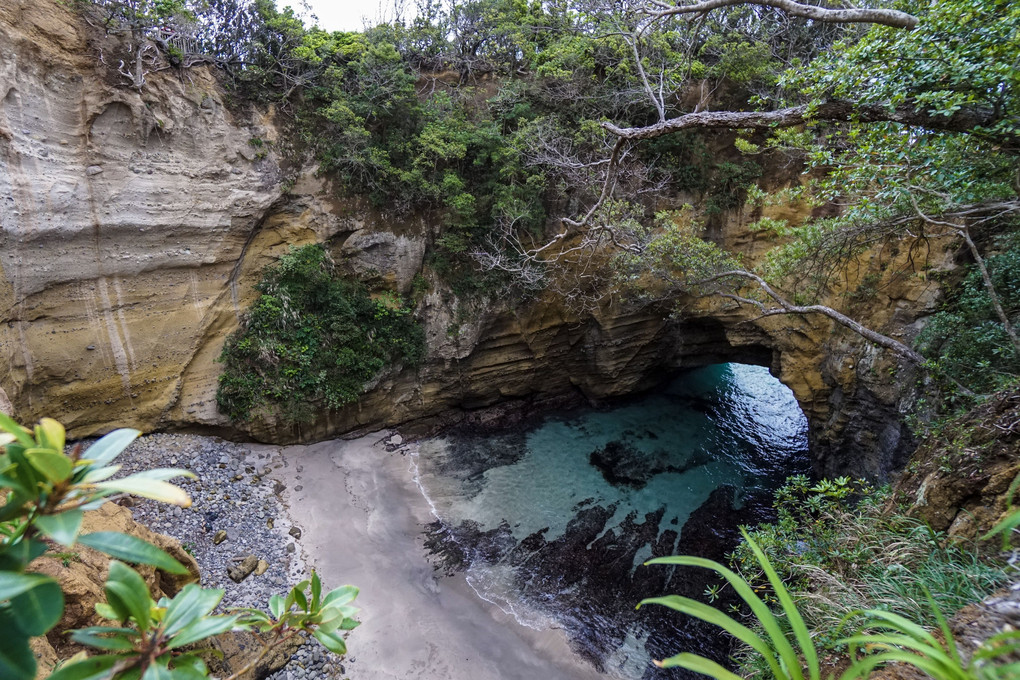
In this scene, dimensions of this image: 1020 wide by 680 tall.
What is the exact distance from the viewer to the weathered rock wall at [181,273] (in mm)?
6488

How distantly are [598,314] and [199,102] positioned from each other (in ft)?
29.6

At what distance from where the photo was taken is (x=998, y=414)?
368cm

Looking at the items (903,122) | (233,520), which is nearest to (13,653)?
(903,122)

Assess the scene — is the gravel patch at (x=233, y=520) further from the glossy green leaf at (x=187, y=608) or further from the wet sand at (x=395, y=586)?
the glossy green leaf at (x=187, y=608)

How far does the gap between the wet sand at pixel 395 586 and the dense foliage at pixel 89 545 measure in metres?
4.99

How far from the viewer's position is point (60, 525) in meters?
1.00

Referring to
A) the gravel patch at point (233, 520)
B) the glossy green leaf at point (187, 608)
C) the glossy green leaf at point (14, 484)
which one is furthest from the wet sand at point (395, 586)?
the glossy green leaf at point (14, 484)

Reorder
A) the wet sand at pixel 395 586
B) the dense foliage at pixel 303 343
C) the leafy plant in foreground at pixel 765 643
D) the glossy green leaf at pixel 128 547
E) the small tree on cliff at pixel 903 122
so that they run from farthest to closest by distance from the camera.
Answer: the dense foliage at pixel 303 343 < the wet sand at pixel 395 586 < the small tree on cliff at pixel 903 122 < the leafy plant in foreground at pixel 765 643 < the glossy green leaf at pixel 128 547

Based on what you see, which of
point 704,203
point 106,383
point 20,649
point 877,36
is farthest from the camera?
point 704,203

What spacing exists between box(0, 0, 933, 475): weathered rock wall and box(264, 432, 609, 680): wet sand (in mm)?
1338

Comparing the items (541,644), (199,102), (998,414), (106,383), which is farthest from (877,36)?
(106,383)

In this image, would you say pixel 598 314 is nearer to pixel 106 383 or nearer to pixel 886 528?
pixel 886 528

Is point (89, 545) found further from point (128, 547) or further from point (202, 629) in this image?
point (202, 629)

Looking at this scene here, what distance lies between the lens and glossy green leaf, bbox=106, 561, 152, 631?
1.23 meters
